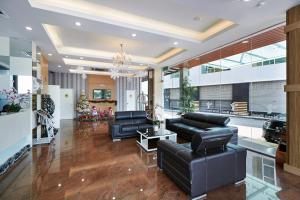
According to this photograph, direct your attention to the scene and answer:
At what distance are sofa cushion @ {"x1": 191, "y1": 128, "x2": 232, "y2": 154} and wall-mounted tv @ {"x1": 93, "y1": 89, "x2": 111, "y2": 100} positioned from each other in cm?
976

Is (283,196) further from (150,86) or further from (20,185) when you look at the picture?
(150,86)

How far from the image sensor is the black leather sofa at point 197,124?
4.33 m

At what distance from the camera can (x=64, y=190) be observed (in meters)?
2.37

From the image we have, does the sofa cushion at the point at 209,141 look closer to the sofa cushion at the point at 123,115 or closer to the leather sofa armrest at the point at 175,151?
the leather sofa armrest at the point at 175,151

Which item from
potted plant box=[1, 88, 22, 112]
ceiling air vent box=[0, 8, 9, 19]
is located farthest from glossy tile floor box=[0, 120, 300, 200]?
ceiling air vent box=[0, 8, 9, 19]

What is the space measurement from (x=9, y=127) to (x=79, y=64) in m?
5.63

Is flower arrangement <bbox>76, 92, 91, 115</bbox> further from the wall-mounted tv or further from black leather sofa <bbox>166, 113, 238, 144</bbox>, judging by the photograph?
black leather sofa <bbox>166, 113, 238, 144</bbox>

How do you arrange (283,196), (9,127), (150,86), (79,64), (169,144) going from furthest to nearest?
(150,86) → (79,64) → (9,127) → (169,144) → (283,196)

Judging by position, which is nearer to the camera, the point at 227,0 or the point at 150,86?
the point at 227,0

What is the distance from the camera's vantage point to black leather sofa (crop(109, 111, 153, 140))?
513cm

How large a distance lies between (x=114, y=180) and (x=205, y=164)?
5.04ft

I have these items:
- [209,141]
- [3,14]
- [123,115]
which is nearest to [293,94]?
[209,141]

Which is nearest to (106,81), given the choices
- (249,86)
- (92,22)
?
(92,22)

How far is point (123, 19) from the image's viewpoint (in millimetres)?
3664
